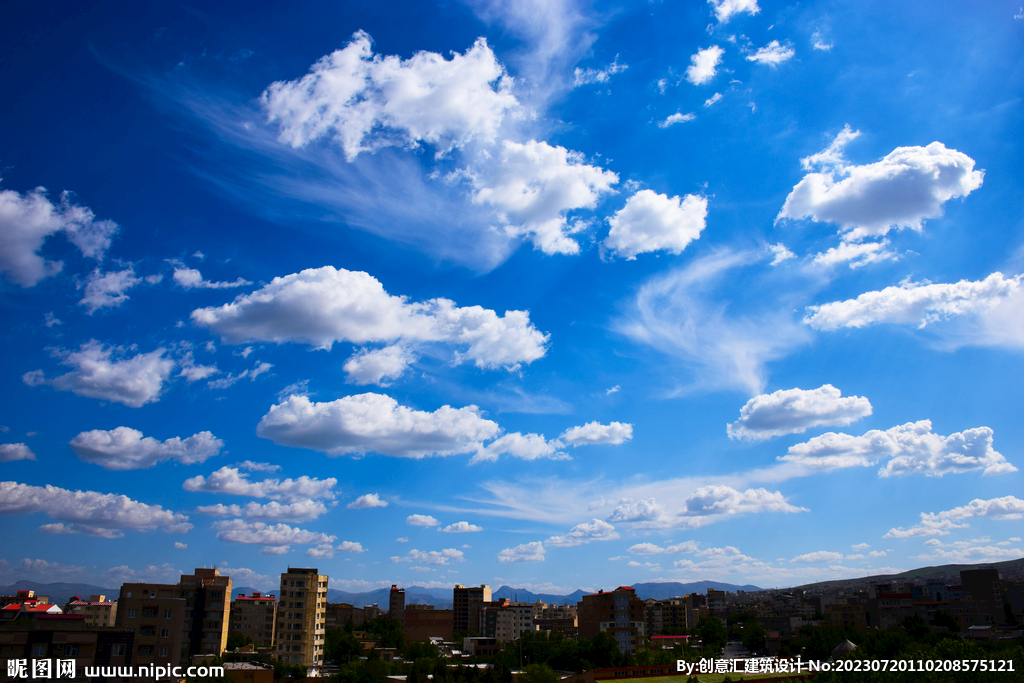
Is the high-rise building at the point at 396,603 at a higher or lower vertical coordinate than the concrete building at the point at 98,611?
lower

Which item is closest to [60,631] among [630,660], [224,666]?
[224,666]

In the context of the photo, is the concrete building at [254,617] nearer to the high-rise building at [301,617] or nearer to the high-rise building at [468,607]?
the high-rise building at [301,617]

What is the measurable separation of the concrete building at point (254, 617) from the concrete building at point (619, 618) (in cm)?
5775

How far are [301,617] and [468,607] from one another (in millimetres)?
103522

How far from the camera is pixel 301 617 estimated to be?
8562 centimetres

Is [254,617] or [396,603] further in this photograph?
[396,603]

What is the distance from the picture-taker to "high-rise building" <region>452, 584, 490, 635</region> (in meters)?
177

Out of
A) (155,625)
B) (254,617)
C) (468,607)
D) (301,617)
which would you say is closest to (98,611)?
(254,617)

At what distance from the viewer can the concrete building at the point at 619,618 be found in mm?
108625

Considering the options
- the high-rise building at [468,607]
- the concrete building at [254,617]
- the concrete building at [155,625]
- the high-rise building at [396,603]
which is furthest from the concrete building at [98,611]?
the high-rise building at [468,607]

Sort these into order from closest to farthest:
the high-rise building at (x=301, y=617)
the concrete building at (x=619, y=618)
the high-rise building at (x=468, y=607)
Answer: the high-rise building at (x=301, y=617), the concrete building at (x=619, y=618), the high-rise building at (x=468, y=607)

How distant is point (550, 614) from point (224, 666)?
13742cm

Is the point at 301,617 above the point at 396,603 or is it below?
above

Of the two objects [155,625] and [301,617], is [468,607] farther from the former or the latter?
[155,625]
